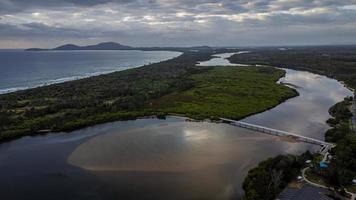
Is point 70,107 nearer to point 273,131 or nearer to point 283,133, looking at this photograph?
point 273,131

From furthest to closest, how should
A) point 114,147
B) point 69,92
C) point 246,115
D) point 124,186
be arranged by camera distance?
1. point 69,92
2. point 246,115
3. point 114,147
4. point 124,186

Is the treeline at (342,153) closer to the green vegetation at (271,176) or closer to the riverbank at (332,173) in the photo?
the riverbank at (332,173)

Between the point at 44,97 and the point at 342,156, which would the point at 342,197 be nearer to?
the point at 342,156

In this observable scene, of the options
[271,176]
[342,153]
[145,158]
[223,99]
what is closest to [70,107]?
[223,99]

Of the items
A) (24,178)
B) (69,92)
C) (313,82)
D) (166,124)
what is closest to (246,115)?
(166,124)

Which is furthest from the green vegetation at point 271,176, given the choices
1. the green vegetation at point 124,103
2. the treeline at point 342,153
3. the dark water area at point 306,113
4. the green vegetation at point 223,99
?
→ the green vegetation at point 124,103

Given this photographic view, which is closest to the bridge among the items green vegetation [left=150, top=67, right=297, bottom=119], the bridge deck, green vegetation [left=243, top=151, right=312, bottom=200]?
the bridge deck

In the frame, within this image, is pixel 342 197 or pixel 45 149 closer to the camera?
pixel 342 197
